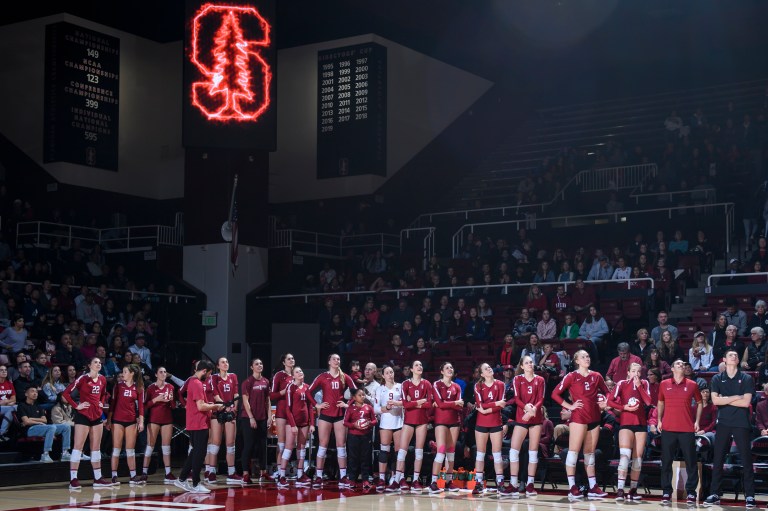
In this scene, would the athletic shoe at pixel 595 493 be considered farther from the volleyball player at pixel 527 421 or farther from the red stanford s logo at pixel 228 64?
the red stanford s logo at pixel 228 64

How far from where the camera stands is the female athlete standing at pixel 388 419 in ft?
57.4

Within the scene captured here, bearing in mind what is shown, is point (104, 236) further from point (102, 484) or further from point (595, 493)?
point (595, 493)

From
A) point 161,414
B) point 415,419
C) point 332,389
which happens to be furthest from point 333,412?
point 161,414

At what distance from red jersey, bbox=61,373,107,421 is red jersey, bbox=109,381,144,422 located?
1.45 ft

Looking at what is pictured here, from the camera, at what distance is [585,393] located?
16.1m

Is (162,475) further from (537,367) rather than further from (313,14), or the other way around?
(313,14)

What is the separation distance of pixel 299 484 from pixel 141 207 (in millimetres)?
14361

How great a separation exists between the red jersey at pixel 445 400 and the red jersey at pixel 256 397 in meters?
3.02

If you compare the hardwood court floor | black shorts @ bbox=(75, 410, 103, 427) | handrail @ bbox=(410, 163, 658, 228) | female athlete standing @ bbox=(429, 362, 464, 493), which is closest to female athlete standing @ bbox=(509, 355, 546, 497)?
the hardwood court floor

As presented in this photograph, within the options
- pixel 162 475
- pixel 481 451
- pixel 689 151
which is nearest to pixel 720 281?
pixel 689 151

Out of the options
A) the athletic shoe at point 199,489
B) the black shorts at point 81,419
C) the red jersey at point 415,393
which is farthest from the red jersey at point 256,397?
the red jersey at point 415,393

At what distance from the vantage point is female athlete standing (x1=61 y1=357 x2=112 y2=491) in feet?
57.8

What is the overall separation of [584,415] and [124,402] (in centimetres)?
736

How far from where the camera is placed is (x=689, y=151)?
90.8ft
